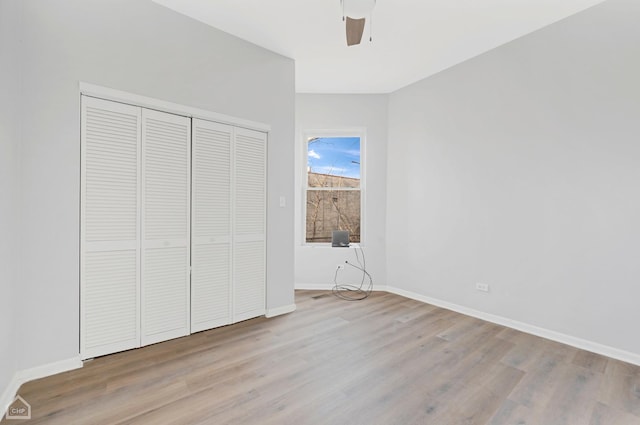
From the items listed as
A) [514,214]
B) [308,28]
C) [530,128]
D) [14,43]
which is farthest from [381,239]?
[14,43]

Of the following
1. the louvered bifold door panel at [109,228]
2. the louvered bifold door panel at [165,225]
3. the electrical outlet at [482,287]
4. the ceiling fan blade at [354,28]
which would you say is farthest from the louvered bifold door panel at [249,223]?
the electrical outlet at [482,287]

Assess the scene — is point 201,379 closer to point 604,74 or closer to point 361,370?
point 361,370

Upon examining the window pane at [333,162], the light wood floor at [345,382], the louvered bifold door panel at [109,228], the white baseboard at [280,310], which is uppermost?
the window pane at [333,162]

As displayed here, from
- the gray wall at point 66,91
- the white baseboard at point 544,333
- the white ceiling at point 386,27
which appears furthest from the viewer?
the white ceiling at point 386,27

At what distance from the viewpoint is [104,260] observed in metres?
2.28

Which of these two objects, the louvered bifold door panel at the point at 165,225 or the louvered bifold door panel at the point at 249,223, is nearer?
the louvered bifold door panel at the point at 165,225

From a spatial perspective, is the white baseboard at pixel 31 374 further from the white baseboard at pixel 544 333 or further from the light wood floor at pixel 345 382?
the white baseboard at pixel 544 333

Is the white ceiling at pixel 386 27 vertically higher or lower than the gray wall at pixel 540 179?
higher

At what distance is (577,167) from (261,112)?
2.97 m

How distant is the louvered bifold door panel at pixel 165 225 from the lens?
2488mm

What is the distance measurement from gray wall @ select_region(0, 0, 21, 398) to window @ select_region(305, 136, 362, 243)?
312cm

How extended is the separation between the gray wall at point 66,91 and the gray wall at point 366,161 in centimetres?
186

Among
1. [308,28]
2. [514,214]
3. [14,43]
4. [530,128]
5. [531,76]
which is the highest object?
[308,28]

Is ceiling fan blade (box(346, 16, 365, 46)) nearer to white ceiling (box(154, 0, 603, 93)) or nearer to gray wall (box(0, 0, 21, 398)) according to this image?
white ceiling (box(154, 0, 603, 93))
